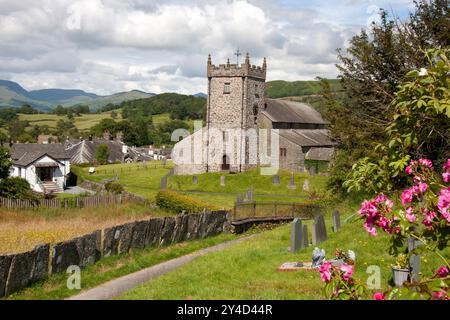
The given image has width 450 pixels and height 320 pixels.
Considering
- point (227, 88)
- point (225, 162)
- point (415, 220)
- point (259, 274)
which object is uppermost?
point (227, 88)

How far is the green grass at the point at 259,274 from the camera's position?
11.4m

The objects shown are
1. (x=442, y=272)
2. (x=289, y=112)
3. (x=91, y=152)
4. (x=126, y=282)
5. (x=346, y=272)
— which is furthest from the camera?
(x=91, y=152)

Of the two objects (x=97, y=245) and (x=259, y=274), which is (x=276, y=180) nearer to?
(x=97, y=245)

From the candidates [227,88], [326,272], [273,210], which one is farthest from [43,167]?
[326,272]

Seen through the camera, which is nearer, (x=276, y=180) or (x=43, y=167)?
(x=276, y=180)

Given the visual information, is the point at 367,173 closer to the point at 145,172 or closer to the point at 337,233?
the point at 337,233

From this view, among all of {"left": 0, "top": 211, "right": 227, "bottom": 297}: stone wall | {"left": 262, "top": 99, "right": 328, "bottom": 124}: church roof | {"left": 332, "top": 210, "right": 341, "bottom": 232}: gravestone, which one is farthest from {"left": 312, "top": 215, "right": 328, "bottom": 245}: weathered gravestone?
{"left": 262, "top": 99, "right": 328, "bottom": 124}: church roof

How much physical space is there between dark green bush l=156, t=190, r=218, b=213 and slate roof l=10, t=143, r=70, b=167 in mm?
27918

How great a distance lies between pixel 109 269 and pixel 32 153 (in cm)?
4488

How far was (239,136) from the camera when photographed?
56.4 meters

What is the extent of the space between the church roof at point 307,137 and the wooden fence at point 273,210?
26.6 m

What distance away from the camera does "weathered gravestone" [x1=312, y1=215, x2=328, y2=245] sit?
60.3ft

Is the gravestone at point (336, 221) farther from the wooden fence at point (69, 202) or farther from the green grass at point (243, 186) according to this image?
the green grass at point (243, 186)

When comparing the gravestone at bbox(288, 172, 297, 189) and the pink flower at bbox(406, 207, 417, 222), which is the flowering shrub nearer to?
the pink flower at bbox(406, 207, 417, 222)
